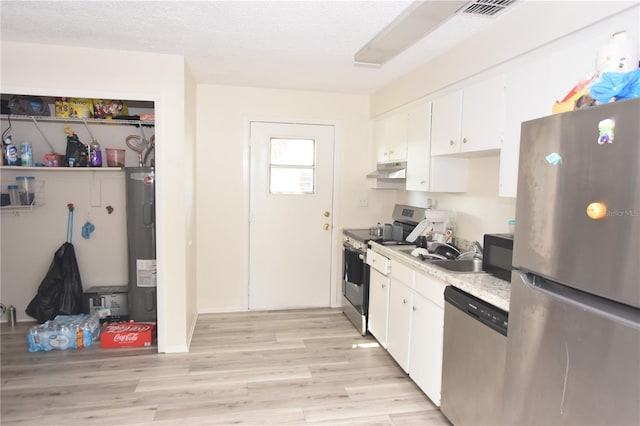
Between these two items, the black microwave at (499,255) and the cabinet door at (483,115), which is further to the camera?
the cabinet door at (483,115)

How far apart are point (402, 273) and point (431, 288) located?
1.37ft

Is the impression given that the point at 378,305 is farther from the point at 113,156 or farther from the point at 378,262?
the point at 113,156

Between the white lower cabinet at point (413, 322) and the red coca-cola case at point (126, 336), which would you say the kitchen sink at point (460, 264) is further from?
the red coca-cola case at point (126, 336)

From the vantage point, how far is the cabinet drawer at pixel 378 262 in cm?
308

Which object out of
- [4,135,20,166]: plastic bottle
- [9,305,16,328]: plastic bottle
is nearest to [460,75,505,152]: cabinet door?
[4,135,20,166]: plastic bottle

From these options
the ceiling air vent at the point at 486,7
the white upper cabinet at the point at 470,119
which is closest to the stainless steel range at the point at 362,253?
the white upper cabinet at the point at 470,119

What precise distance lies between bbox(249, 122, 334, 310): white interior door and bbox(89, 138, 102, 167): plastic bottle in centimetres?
146

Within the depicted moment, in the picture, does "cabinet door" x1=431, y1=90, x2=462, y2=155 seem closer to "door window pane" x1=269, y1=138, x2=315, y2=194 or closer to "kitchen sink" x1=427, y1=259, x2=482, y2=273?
"kitchen sink" x1=427, y1=259, x2=482, y2=273

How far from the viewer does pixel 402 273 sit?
2830mm

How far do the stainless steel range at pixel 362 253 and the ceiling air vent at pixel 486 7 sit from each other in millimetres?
1675

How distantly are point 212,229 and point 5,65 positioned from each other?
2.12 m

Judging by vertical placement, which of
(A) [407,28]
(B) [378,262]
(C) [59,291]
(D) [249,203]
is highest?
(A) [407,28]

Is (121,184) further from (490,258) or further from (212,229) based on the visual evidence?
(490,258)

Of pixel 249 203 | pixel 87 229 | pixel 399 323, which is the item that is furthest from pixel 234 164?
pixel 399 323
